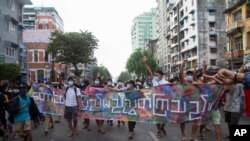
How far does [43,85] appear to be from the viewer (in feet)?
49.3

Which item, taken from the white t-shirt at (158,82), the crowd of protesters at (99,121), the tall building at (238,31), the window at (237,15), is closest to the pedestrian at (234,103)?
the crowd of protesters at (99,121)

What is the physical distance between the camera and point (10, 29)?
152 ft

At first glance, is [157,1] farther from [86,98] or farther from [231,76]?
[231,76]

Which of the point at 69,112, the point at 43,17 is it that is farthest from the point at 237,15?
the point at 43,17

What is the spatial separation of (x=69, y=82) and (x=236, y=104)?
5385mm

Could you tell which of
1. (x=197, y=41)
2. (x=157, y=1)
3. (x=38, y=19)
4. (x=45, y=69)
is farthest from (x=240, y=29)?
(x=157, y=1)

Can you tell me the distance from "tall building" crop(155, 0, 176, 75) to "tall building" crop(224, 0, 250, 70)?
53.1 m

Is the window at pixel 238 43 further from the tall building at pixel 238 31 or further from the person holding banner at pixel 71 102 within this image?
the person holding banner at pixel 71 102

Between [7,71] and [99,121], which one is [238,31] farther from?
[99,121]

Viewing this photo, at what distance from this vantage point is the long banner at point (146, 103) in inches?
419

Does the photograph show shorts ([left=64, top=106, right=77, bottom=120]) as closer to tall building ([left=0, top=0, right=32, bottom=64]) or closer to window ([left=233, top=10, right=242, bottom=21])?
tall building ([left=0, top=0, right=32, bottom=64])

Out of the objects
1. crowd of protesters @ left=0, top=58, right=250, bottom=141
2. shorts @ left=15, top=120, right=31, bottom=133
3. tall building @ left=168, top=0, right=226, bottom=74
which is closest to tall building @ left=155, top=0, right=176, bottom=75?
tall building @ left=168, top=0, right=226, bottom=74

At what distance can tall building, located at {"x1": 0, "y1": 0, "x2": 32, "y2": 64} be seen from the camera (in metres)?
43.0

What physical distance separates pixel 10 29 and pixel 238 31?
25068 millimetres
